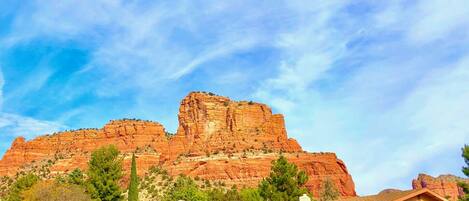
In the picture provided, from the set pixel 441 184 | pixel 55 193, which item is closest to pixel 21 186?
pixel 55 193

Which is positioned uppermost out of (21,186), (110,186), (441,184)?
(441,184)

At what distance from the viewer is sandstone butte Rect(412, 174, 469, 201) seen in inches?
6791

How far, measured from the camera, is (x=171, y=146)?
5251 inches

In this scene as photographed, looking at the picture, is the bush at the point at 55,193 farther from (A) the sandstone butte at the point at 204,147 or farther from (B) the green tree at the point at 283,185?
(A) the sandstone butte at the point at 204,147

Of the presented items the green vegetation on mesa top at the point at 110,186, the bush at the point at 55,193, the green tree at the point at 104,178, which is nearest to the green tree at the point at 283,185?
the green vegetation on mesa top at the point at 110,186

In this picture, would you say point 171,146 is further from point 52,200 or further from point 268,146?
point 52,200

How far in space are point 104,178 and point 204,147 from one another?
2759 inches

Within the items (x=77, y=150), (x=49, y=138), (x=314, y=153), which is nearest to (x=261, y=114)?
(x=314, y=153)

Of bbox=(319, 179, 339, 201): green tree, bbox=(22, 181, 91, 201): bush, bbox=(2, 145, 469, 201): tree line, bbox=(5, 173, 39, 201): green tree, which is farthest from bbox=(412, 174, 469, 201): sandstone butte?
bbox=(22, 181, 91, 201): bush

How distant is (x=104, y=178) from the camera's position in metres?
56.9

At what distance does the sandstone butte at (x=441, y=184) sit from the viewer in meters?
172

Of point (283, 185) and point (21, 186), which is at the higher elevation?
point (21, 186)

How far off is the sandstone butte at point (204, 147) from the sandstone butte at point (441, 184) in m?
59.2

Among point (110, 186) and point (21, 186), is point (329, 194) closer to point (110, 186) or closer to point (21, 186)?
point (110, 186)
